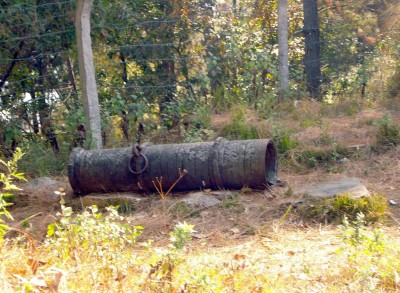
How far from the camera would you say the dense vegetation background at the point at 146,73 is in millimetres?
9578

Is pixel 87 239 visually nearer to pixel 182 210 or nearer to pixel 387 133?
pixel 182 210

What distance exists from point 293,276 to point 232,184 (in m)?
2.51

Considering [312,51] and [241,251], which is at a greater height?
[312,51]

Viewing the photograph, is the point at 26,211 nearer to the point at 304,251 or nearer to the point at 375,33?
the point at 304,251

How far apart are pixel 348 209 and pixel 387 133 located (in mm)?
2802

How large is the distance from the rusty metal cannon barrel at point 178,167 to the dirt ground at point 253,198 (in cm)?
13

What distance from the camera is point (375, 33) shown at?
15.1 m

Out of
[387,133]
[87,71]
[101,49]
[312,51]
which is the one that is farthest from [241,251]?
[312,51]

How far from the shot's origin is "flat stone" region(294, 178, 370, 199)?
641 cm

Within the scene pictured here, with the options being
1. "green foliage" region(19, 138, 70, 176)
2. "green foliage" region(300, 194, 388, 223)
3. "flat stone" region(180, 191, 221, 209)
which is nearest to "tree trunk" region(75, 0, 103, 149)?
"green foliage" region(19, 138, 70, 176)

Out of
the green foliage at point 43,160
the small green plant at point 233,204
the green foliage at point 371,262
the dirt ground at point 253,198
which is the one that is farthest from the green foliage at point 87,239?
the green foliage at point 43,160

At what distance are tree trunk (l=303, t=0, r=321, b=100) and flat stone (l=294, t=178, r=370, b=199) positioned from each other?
5304mm

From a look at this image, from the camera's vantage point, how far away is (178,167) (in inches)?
273

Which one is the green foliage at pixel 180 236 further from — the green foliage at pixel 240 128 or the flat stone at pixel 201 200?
the green foliage at pixel 240 128
